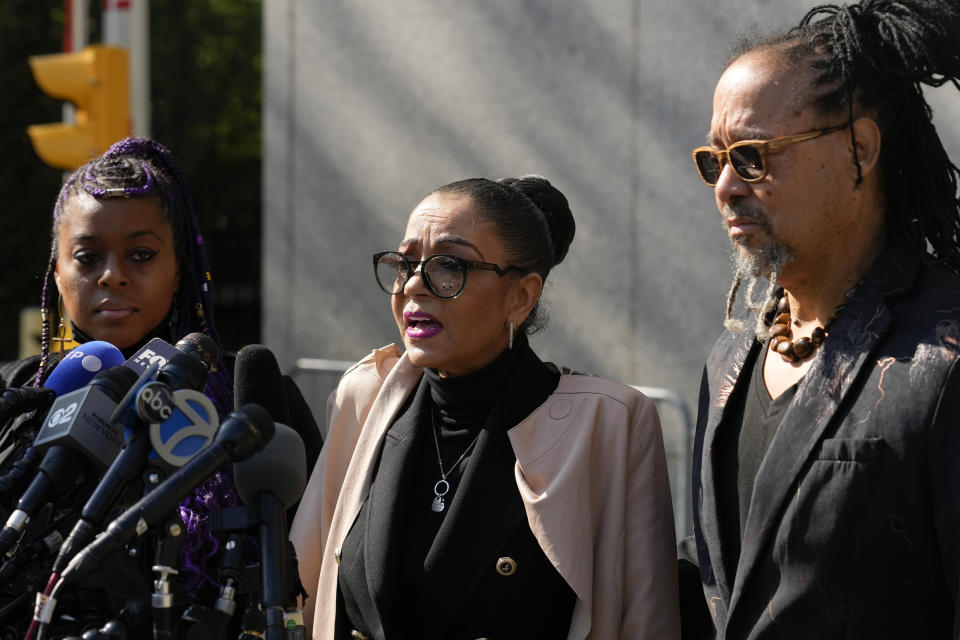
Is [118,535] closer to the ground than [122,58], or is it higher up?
closer to the ground

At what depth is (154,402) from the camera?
2.37 meters

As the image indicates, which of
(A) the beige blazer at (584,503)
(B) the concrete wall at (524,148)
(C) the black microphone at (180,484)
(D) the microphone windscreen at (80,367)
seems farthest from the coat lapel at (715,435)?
(B) the concrete wall at (524,148)

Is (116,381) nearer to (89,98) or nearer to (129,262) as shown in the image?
(129,262)

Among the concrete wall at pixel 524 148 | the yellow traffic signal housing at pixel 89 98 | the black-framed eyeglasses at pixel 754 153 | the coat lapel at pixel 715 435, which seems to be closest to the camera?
the black-framed eyeglasses at pixel 754 153

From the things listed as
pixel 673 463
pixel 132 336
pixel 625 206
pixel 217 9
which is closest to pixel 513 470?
pixel 132 336

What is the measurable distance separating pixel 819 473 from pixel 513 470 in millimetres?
956

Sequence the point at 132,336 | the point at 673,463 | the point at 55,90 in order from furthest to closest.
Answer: the point at 55,90 < the point at 673,463 < the point at 132,336

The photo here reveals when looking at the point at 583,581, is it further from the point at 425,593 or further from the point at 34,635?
the point at 34,635

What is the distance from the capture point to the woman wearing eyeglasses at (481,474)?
131 inches

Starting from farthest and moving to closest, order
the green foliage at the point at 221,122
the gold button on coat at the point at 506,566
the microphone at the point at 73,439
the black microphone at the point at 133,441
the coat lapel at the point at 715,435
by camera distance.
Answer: the green foliage at the point at 221,122, the gold button on coat at the point at 506,566, the coat lapel at the point at 715,435, the microphone at the point at 73,439, the black microphone at the point at 133,441

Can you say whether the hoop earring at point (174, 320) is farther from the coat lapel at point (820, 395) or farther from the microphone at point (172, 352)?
the coat lapel at point (820, 395)

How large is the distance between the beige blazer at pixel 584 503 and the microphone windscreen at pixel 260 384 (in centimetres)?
66

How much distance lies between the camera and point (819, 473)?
109 inches

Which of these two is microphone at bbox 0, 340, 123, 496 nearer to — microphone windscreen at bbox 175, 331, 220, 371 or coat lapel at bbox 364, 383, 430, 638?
microphone windscreen at bbox 175, 331, 220, 371
